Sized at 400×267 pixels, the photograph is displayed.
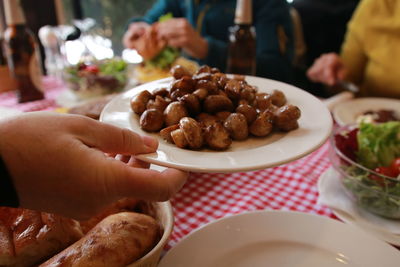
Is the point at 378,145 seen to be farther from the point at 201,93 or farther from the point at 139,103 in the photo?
the point at 139,103

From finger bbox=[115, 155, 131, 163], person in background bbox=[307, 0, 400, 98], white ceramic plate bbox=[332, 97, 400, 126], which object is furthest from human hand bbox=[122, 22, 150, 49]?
finger bbox=[115, 155, 131, 163]

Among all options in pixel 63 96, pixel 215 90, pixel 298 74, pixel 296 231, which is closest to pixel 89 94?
pixel 63 96

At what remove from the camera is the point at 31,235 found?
0.54 metres

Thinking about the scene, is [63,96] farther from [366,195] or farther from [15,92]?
[366,195]

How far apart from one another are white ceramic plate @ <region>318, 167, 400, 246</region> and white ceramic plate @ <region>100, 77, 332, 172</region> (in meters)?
0.29

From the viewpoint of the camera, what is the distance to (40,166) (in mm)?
433

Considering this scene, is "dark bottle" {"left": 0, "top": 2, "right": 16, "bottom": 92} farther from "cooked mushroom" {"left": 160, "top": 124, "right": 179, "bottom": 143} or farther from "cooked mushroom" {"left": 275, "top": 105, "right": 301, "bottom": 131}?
"cooked mushroom" {"left": 275, "top": 105, "right": 301, "bottom": 131}

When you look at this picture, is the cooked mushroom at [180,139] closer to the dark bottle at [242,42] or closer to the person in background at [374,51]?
the dark bottle at [242,42]

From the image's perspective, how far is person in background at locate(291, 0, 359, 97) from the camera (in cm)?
275

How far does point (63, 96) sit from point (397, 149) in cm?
151

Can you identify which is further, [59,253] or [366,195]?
[366,195]

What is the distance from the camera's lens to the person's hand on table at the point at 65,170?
17.0 inches

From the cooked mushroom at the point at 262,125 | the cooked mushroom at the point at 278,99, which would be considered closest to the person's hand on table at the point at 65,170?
the cooked mushroom at the point at 262,125

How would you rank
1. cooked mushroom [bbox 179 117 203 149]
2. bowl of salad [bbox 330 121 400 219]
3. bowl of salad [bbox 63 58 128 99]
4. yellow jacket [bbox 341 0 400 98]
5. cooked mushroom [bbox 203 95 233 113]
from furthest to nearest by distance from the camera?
yellow jacket [bbox 341 0 400 98] → bowl of salad [bbox 63 58 128 99] → bowl of salad [bbox 330 121 400 219] → cooked mushroom [bbox 203 95 233 113] → cooked mushroom [bbox 179 117 203 149]
